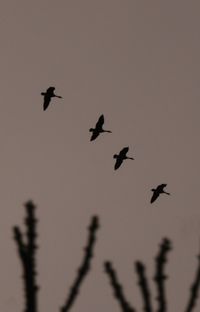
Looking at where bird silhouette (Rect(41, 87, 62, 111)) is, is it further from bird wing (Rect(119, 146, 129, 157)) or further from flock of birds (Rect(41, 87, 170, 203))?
bird wing (Rect(119, 146, 129, 157))

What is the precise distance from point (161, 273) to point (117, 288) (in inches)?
27.8

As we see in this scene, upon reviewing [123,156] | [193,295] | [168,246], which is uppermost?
[123,156]

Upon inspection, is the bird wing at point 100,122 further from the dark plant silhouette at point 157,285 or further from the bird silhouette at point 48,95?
the dark plant silhouette at point 157,285

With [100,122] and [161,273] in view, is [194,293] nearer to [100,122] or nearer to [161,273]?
[161,273]

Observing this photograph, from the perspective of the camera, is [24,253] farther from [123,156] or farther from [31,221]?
Answer: [123,156]

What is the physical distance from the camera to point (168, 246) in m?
8.01

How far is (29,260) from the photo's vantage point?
21.4 feet

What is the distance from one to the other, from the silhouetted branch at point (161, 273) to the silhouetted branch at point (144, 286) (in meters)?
0.15

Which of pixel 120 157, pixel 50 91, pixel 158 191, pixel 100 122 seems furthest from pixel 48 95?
pixel 158 191

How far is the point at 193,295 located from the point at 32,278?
2.57 meters

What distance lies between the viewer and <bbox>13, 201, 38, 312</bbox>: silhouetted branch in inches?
255

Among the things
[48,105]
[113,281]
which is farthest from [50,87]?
[113,281]

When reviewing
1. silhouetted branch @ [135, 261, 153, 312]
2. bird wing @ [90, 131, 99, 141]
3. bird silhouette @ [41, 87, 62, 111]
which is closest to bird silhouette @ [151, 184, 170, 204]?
bird wing @ [90, 131, 99, 141]

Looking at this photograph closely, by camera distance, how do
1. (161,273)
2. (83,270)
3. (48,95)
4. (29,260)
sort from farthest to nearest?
(48,95), (161,273), (83,270), (29,260)
